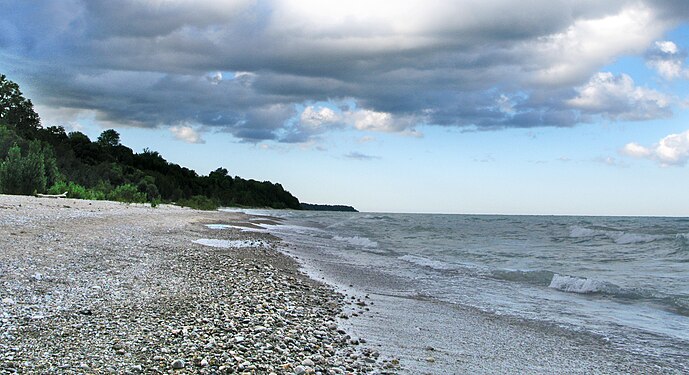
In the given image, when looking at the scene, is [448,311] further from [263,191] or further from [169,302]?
[263,191]

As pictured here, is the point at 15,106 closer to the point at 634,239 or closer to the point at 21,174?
the point at 21,174

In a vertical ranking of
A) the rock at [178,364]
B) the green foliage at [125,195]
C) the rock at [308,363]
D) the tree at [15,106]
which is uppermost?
the tree at [15,106]

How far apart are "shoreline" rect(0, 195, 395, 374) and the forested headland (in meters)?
27.9

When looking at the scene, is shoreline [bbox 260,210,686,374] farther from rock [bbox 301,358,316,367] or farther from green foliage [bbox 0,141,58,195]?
green foliage [bbox 0,141,58,195]

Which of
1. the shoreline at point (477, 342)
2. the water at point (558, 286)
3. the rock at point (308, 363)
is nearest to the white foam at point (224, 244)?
the water at point (558, 286)

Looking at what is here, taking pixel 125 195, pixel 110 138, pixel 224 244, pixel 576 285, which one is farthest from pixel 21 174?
pixel 110 138

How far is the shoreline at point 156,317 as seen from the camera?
5008mm

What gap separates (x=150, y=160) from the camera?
142m

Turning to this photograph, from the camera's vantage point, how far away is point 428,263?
18.3m

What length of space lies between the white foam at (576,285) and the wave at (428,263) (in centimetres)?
371

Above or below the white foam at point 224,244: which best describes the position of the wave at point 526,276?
below

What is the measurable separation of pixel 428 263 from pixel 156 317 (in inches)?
511

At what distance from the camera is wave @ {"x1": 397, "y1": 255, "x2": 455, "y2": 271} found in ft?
56.5

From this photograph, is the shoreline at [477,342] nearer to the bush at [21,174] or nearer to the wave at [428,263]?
the wave at [428,263]
